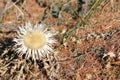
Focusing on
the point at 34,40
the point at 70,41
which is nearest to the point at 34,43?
the point at 34,40

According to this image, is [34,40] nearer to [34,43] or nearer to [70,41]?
[34,43]

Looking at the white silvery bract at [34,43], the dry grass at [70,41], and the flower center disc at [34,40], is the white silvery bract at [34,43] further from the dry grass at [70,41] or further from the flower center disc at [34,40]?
the dry grass at [70,41]

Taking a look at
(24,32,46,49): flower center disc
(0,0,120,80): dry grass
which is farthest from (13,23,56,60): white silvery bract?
(0,0,120,80): dry grass

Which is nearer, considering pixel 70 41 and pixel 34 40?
pixel 34 40

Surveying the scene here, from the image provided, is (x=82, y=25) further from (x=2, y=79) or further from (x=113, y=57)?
(x=2, y=79)

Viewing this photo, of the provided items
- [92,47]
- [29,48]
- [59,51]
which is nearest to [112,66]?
[92,47]

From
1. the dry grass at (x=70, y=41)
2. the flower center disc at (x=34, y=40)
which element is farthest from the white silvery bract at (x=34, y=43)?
the dry grass at (x=70, y=41)

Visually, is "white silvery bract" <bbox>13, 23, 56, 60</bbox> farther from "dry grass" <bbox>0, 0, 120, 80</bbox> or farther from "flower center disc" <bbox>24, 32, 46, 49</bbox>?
"dry grass" <bbox>0, 0, 120, 80</bbox>
